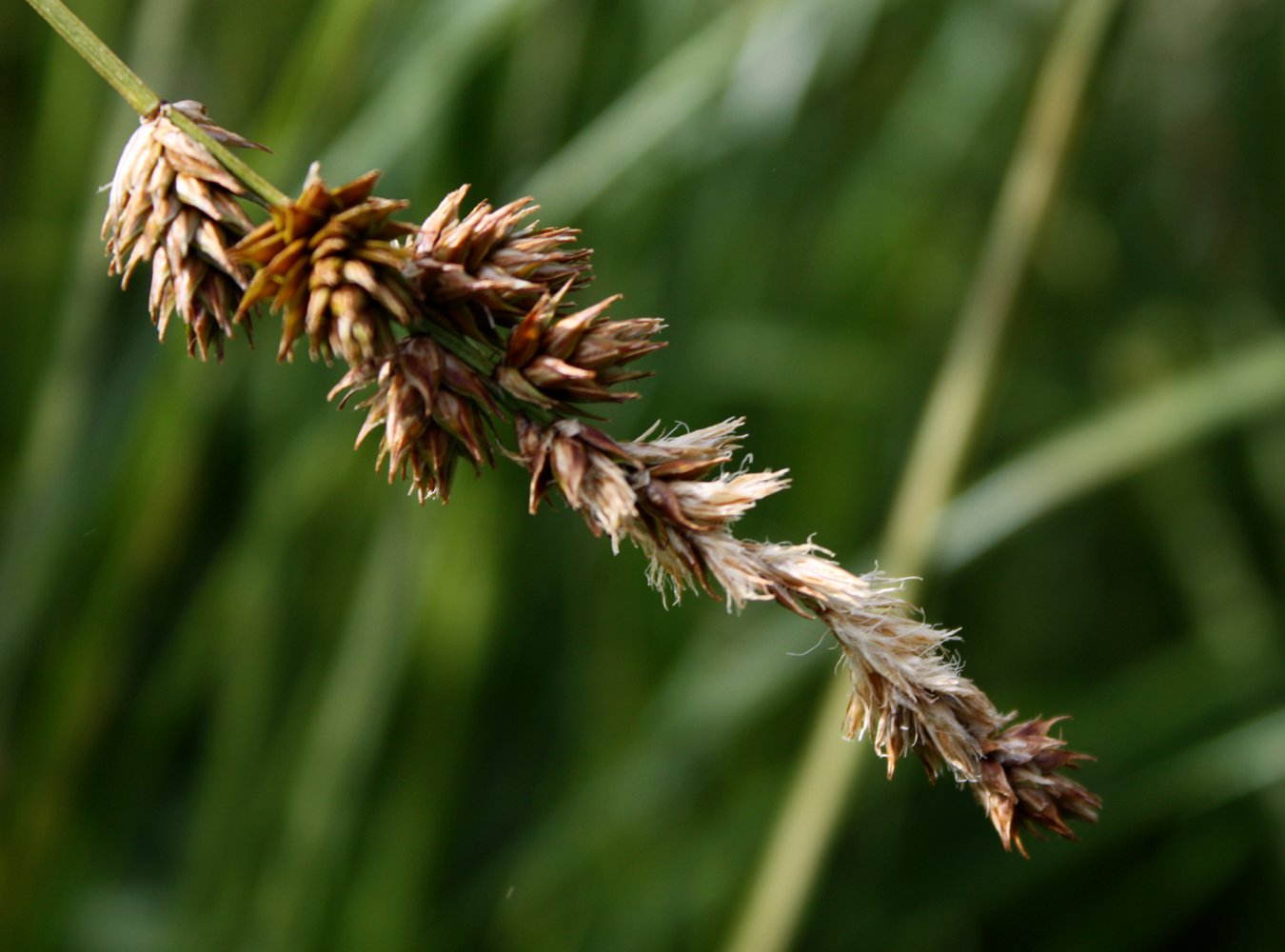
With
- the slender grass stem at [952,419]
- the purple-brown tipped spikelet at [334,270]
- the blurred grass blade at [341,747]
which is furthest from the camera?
the blurred grass blade at [341,747]

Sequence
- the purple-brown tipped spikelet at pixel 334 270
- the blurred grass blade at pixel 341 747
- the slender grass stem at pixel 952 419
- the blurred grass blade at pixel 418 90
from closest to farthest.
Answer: the purple-brown tipped spikelet at pixel 334 270 < the slender grass stem at pixel 952 419 < the blurred grass blade at pixel 418 90 < the blurred grass blade at pixel 341 747

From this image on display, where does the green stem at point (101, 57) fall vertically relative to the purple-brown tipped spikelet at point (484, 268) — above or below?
above

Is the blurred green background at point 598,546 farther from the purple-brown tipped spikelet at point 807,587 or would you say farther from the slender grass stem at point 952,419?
the purple-brown tipped spikelet at point 807,587

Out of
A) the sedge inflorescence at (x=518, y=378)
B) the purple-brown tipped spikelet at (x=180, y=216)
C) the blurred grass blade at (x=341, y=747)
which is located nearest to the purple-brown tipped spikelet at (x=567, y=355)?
the sedge inflorescence at (x=518, y=378)

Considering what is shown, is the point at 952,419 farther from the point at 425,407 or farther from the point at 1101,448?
the point at 425,407

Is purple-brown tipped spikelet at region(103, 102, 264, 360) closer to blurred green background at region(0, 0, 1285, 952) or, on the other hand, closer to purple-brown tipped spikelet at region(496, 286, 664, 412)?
purple-brown tipped spikelet at region(496, 286, 664, 412)

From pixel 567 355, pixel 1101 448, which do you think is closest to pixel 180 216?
pixel 567 355
